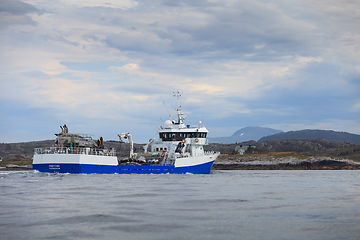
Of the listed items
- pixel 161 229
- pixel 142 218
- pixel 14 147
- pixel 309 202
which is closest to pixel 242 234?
pixel 161 229

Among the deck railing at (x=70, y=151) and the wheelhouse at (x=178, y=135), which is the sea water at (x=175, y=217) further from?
the wheelhouse at (x=178, y=135)

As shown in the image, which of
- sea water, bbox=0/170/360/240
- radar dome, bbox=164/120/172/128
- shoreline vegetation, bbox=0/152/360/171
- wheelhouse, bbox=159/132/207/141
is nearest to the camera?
sea water, bbox=0/170/360/240

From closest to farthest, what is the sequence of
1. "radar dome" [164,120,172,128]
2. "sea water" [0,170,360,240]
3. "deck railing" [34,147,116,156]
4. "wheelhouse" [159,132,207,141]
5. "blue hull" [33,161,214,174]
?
"sea water" [0,170,360,240], "blue hull" [33,161,214,174], "deck railing" [34,147,116,156], "wheelhouse" [159,132,207,141], "radar dome" [164,120,172,128]

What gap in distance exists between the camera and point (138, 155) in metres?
67.8

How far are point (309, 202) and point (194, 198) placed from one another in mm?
7667

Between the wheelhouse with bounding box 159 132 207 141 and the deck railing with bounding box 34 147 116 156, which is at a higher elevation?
the wheelhouse with bounding box 159 132 207 141

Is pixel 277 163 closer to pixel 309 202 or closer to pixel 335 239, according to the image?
pixel 309 202

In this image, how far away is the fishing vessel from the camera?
2032 inches

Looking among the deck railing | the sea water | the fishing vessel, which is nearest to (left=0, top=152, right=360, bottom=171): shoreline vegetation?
the fishing vessel

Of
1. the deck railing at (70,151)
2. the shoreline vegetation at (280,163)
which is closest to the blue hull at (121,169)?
the deck railing at (70,151)

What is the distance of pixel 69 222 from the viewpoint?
16500 mm

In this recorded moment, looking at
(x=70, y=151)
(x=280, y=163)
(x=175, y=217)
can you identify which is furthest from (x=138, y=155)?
(x=280, y=163)

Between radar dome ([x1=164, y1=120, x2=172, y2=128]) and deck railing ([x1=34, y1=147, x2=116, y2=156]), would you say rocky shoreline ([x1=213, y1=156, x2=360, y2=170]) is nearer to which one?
radar dome ([x1=164, y1=120, x2=172, y2=128])

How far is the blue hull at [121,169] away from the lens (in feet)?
169
